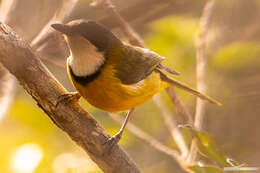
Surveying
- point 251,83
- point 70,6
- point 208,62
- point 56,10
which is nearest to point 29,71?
point 70,6

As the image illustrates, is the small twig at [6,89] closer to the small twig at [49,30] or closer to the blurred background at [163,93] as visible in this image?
the blurred background at [163,93]

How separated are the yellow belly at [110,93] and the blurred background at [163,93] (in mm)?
561

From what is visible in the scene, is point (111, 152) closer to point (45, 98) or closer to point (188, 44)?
point (45, 98)

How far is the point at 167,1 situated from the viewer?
3748 millimetres

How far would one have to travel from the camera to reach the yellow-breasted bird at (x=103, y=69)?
2783 mm

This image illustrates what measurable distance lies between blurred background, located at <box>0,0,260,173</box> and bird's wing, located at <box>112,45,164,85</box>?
485 millimetres

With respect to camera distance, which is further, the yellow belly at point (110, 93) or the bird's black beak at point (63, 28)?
the yellow belly at point (110, 93)

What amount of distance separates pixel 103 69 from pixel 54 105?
0.63 metres

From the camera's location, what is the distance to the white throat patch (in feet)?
9.16

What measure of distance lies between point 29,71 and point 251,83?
3.45m

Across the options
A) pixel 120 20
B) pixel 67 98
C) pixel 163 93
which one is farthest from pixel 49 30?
pixel 163 93

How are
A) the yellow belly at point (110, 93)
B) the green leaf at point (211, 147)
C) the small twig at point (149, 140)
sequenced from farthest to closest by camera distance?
the small twig at point (149, 140)
the yellow belly at point (110, 93)
the green leaf at point (211, 147)

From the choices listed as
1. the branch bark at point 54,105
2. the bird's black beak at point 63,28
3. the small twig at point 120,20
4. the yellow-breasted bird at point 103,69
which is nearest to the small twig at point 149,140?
the yellow-breasted bird at point 103,69

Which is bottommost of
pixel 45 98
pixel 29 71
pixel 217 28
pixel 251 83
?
pixel 251 83
